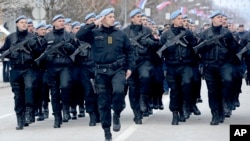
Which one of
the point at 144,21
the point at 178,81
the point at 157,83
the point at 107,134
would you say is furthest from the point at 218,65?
the point at 107,134

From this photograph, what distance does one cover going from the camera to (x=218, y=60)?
14555mm

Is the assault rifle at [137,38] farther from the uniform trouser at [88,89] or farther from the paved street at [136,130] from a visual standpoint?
the paved street at [136,130]

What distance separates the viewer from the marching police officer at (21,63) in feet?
47.3

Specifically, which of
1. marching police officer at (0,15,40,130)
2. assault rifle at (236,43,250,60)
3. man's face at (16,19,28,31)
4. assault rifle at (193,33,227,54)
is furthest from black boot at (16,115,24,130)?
assault rifle at (236,43,250,60)

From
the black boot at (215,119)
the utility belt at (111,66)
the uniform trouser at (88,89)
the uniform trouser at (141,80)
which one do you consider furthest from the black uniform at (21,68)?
the black boot at (215,119)

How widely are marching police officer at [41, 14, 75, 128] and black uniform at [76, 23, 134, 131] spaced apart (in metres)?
2.39

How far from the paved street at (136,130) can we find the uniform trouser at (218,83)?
1.37ft

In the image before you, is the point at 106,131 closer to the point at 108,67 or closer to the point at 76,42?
the point at 108,67

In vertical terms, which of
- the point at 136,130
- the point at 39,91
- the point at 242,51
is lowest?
the point at 136,130

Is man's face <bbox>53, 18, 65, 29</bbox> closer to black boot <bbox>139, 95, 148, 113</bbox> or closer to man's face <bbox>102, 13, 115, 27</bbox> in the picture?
black boot <bbox>139, 95, 148, 113</bbox>

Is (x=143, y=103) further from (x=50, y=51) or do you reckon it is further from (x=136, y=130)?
(x=50, y=51)

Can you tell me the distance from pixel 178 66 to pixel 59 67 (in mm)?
2187

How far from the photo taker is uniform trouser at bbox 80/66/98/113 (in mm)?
15097

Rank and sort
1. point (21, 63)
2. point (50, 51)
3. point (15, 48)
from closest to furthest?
point (15, 48) → point (21, 63) → point (50, 51)
